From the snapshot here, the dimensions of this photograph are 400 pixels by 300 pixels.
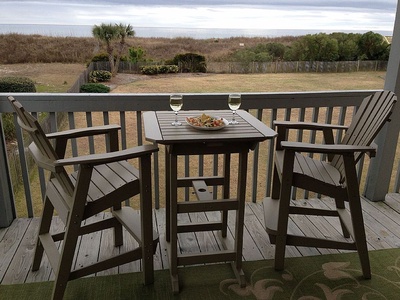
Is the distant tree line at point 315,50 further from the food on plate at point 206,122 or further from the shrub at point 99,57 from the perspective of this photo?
the food on plate at point 206,122

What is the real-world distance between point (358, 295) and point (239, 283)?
0.65 m

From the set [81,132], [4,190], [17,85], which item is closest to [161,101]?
[81,132]

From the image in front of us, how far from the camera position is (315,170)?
7.04 feet

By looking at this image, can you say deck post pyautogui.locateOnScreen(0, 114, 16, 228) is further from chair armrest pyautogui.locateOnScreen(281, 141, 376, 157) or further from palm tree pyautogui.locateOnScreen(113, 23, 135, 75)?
palm tree pyautogui.locateOnScreen(113, 23, 135, 75)

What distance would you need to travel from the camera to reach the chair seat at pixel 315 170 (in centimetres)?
200

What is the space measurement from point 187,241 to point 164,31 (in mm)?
4029

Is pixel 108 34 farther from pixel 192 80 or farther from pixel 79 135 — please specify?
pixel 79 135

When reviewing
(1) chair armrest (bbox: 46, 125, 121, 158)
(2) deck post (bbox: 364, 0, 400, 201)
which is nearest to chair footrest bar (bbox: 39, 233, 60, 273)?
(1) chair armrest (bbox: 46, 125, 121, 158)

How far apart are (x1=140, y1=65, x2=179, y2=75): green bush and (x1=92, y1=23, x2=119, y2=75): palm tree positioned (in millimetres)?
660

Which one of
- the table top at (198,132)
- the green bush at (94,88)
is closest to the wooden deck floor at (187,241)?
the table top at (198,132)

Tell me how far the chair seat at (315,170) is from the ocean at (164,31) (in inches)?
128

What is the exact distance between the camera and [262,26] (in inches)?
250

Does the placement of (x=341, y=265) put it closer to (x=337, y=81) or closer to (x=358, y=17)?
(x=337, y=81)

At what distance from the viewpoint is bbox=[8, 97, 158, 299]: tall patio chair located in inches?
59.4
